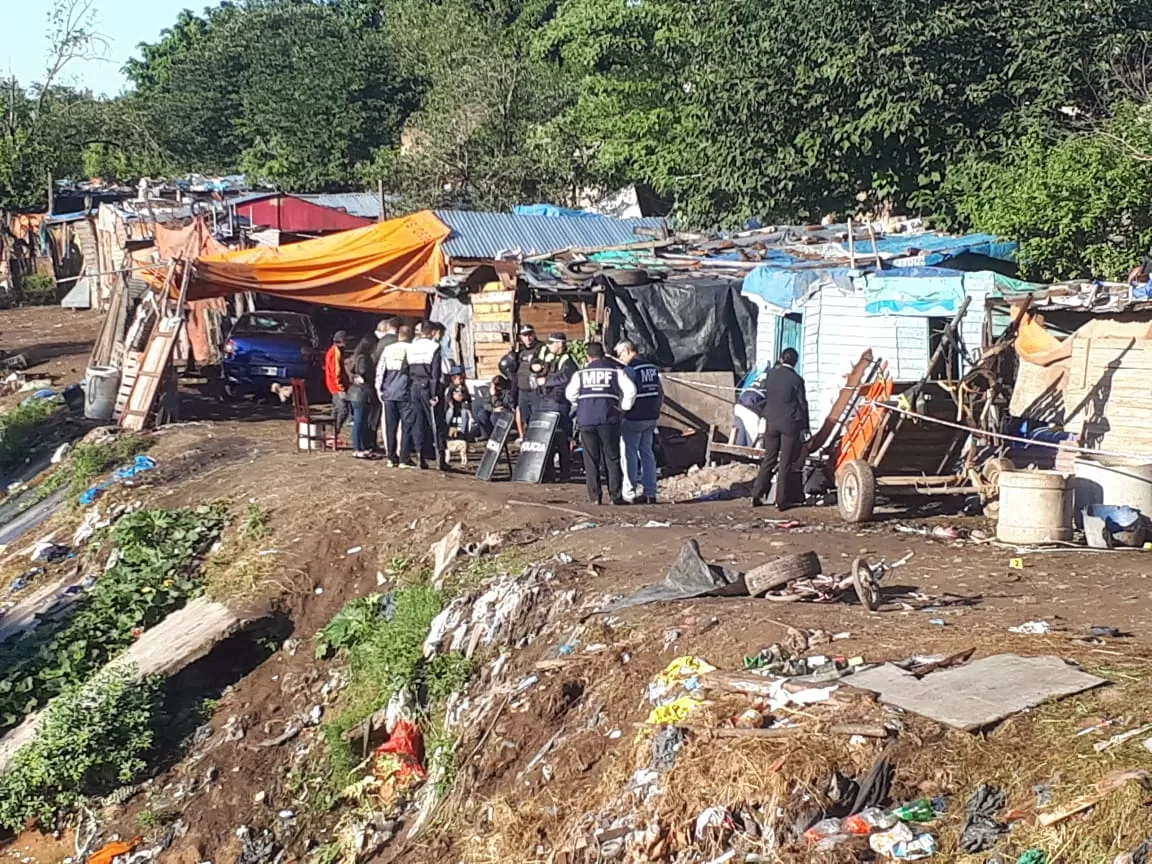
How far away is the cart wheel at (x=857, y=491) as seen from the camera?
1206 cm

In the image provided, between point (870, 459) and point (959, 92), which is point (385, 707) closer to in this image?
point (870, 459)

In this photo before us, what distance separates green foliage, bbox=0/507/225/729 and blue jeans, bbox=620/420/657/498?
4141mm

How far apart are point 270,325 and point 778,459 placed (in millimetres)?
11359

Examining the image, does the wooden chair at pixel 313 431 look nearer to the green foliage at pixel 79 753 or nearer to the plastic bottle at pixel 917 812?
the green foliage at pixel 79 753

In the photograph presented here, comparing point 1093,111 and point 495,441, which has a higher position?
point 1093,111

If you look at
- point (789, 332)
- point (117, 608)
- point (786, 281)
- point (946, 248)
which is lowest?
point (117, 608)

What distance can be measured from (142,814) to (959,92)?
612 inches

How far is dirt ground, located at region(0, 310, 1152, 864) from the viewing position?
20.2ft

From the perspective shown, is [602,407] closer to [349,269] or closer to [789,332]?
[789,332]

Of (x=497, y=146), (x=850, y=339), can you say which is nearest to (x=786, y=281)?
(x=850, y=339)

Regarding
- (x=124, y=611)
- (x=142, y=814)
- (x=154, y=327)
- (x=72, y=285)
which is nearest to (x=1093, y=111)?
(x=154, y=327)

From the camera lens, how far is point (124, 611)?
42.9 feet

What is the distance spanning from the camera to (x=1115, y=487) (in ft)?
36.5

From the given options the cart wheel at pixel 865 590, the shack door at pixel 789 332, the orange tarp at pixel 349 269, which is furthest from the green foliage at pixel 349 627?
the orange tarp at pixel 349 269
